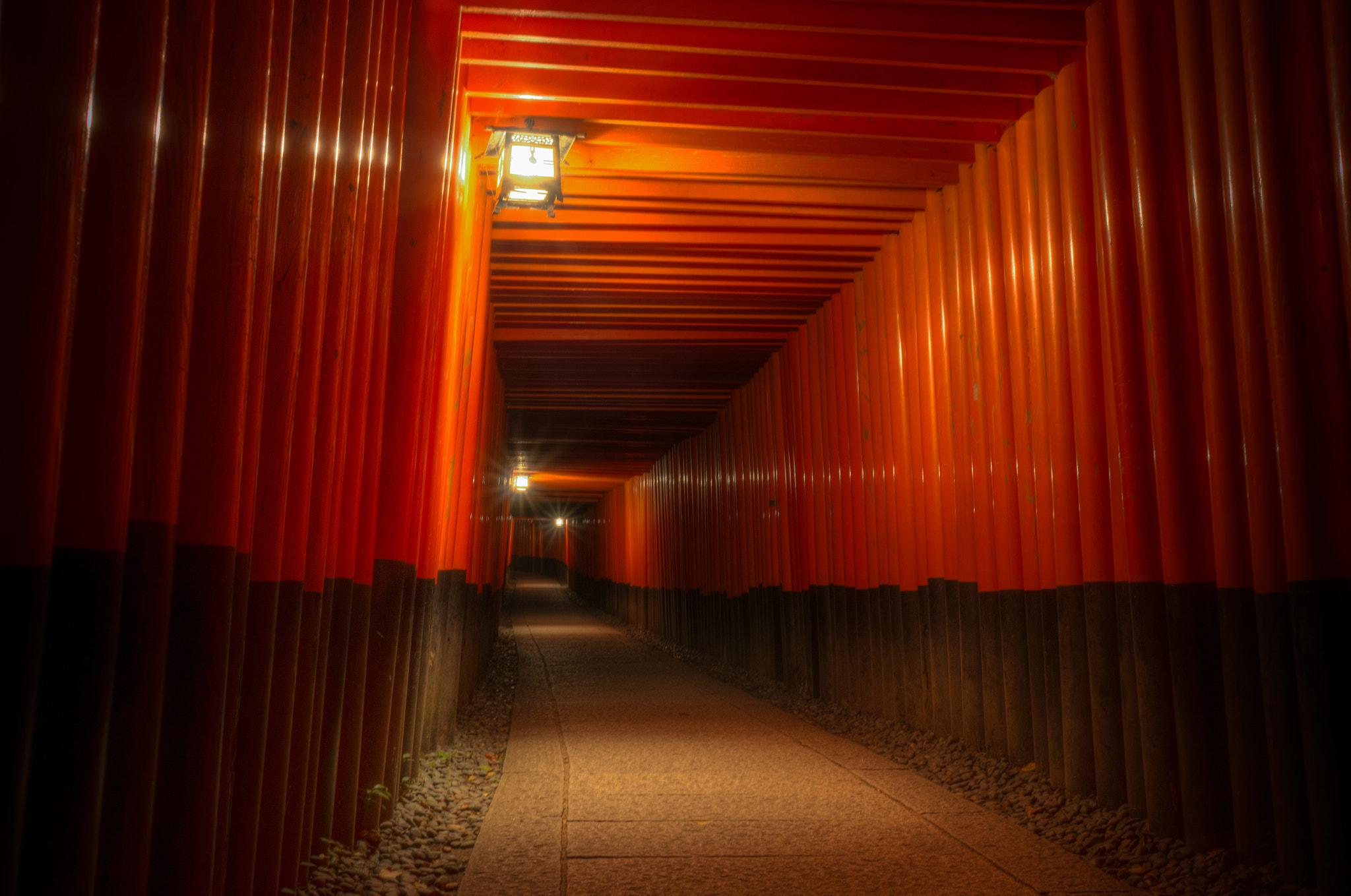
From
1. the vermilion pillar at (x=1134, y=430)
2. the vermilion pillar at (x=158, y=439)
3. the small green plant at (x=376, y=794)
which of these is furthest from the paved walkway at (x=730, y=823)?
the vermilion pillar at (x=158, y=439)

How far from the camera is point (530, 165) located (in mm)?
6527

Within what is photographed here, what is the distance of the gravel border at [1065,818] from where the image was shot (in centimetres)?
407

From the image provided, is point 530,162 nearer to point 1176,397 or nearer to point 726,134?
point 726,134

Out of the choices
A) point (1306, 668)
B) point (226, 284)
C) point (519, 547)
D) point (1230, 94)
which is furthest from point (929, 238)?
point (519, 547)

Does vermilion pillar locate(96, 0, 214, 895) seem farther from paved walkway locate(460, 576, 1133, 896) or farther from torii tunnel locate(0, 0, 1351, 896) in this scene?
paved walkway locate(460, 576, 1133, 896)

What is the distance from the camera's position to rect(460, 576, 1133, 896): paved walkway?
158 inches

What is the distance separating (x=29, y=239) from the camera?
1886mm

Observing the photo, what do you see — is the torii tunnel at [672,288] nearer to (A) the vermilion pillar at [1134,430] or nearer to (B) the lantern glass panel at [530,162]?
(A) the vermilion pillar at [1134,430]

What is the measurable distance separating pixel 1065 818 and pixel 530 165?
17.5 ft

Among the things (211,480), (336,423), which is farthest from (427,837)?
(211,480)

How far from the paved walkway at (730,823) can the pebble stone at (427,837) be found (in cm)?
15

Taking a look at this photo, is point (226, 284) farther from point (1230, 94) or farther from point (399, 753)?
point (1230, 94)

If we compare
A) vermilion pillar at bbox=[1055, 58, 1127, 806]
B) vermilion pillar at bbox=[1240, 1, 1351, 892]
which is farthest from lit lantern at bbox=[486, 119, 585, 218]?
vermilion pillar at bbox=[1240, 1, 1351, 892]

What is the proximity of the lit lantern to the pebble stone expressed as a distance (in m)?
4.03
